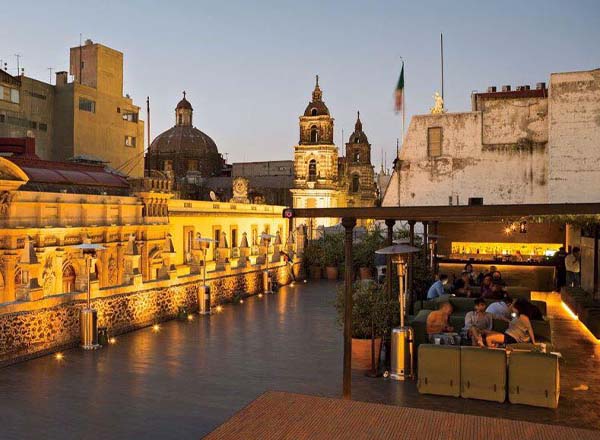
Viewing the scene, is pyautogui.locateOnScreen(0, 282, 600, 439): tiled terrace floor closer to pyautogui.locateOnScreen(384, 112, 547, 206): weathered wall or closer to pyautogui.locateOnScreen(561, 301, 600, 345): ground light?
pyautogui.locateOnScreen(561, 301, 600, 345): ground light

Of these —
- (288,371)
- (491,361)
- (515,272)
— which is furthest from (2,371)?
(515,272)

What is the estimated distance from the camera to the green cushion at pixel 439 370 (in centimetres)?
941

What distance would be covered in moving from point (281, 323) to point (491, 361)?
9.06 meters

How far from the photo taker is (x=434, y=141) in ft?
62.0

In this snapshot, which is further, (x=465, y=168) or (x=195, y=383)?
(x=465, y=168)

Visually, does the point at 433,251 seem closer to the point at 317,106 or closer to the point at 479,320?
the point at 479,320

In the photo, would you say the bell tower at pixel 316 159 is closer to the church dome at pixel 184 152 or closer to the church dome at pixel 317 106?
the church dome at pixel 317 106

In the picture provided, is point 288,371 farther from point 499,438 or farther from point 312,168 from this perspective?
point 312,168

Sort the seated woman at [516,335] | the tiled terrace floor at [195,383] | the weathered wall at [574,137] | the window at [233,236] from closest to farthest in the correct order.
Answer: the tiled terrace floor at [195,383] → the seated woman at [516,335] → the weathered wall at [574,137] → the window at [233,236]

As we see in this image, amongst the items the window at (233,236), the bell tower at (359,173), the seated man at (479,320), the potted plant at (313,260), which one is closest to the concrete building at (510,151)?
the seated man at (479,320)

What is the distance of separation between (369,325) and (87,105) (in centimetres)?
4102

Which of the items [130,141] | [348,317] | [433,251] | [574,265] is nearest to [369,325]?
[348,317]

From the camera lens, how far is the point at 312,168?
2483 inches

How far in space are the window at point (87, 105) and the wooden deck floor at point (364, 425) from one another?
43.3 metres
